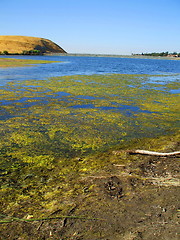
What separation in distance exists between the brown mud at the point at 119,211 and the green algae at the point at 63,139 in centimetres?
25

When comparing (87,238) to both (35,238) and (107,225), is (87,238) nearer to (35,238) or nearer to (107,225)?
(107,225)

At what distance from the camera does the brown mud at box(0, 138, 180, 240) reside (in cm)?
311

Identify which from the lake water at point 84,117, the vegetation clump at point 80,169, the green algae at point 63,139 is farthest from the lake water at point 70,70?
the vegetation clump at point 80,169

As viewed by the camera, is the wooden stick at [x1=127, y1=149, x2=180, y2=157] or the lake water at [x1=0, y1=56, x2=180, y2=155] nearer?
the wooden stick at [x1=127, y1=149, x2=180, y2=157]

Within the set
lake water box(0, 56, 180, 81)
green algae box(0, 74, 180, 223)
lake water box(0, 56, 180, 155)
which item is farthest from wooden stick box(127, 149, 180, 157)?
lake water box(0, 56, 180, 81)

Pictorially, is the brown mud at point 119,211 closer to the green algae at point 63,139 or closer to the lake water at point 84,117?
the green algae at point 63,139

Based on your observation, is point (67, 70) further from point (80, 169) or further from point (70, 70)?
point (80, 169)

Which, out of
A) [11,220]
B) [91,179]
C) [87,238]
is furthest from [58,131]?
[87,238]

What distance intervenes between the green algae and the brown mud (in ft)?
0.82

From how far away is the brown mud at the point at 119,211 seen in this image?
3113 mm

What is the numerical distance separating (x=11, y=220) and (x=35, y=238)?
0.63m

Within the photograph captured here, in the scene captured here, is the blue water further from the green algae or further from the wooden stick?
the wooden stick

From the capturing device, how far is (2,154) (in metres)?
6.05

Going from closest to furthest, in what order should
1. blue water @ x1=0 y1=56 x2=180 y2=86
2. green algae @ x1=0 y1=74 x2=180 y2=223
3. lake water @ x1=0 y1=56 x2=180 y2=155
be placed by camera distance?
1. green algae @ x1=0 y1=74 x2=180 y2=223
2. lake water @ x1=0 y1=56 x2=180 y2=155
3. blue water @ x1=0 y1=56 x2=180 y2=86
